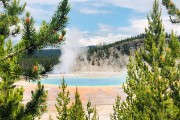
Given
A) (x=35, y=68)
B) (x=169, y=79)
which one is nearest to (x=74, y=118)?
(x=169, y=79)

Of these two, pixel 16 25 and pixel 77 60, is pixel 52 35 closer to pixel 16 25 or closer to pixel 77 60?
pixel 16 25

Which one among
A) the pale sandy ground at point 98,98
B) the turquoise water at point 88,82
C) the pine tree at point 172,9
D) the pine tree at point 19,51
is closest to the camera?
the pine tree at point 19,51

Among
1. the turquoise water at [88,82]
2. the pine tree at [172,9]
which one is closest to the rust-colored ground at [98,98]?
the turquoise water at [88,82]

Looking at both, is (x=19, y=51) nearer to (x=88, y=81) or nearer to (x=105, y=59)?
(x=88, y=81)

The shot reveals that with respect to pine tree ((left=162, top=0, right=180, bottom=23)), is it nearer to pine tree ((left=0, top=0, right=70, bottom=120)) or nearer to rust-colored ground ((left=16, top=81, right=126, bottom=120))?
pine tree ((left=0, top=0, right=70, bottom=120))

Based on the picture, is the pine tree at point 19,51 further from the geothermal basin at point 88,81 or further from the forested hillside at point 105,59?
the forested hillside at point 105,59

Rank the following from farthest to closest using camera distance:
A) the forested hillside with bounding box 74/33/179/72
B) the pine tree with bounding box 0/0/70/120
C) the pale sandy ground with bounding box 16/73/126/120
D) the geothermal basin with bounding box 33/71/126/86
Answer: the forested hillside with bounding box 74/33/179/72 → the geothermal basin with bounding box 33/71/126/86 → the pale sandy ground with bounding box 16/73/126/120 → the pine tree with bounding box 0/0/70/120

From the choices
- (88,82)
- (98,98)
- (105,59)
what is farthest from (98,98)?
→ (105,59)

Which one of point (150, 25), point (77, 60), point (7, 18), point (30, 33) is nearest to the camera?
point (30, 33)

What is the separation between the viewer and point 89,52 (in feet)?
499

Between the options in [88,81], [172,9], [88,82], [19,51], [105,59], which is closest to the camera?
[19,51]

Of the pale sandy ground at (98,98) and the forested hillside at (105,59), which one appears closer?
the pale sandy ground at (98,98)

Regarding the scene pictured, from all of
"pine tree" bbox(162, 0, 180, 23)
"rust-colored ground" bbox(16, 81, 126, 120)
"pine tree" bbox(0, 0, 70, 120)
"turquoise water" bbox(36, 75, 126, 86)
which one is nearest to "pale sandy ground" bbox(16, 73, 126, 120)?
"rust-colored ground" bbox(16, 81, 126, 120)

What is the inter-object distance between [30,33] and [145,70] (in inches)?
557
